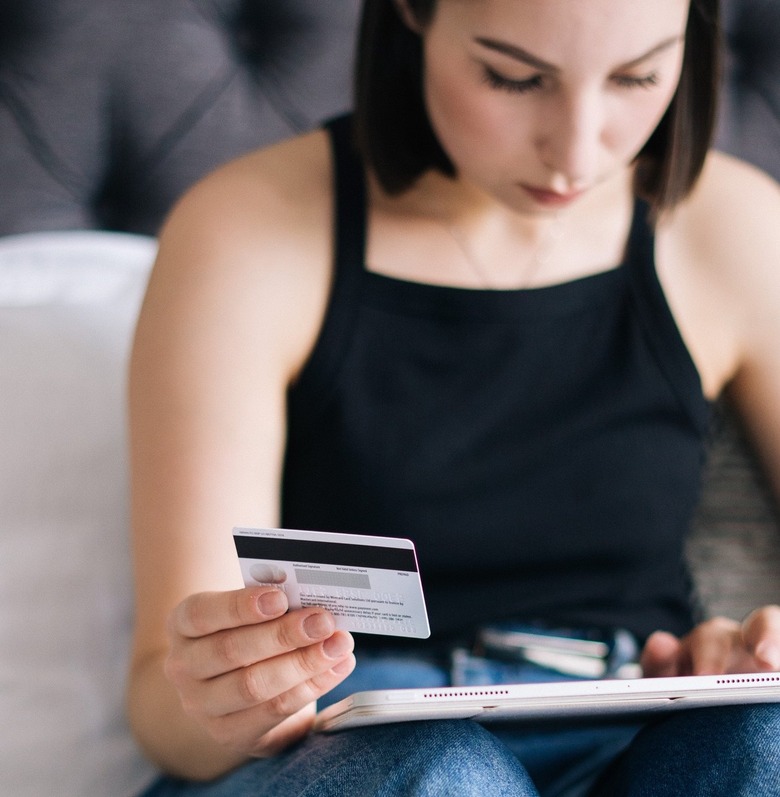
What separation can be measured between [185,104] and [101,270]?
0.19m

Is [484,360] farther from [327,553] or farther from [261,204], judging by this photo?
[327,553]

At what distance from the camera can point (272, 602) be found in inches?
20.1

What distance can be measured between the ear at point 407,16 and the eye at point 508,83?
0.09 m

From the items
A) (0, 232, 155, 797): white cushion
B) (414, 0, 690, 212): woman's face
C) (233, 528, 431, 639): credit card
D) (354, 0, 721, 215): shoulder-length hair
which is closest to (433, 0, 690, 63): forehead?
(414, 0, 690, 212): woman's face

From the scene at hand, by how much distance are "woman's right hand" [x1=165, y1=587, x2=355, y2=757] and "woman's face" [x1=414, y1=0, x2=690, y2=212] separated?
366mm

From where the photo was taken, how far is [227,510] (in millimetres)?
704

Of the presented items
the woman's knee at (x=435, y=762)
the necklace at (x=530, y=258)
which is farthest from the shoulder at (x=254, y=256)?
the woman's knee at (x=435, y=762)

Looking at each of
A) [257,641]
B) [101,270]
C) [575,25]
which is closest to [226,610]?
[257,641]

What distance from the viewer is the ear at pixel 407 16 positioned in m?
0.74

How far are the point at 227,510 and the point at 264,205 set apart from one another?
0.84 ft

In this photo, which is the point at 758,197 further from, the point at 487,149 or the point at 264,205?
the point at 264,205

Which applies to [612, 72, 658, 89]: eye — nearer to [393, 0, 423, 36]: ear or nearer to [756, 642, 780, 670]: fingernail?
[393, 0, 423, 36]: ear

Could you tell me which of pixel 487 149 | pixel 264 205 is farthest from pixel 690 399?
pixel 264 205

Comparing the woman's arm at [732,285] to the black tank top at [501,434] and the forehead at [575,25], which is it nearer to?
the black tank top at [501,434]
